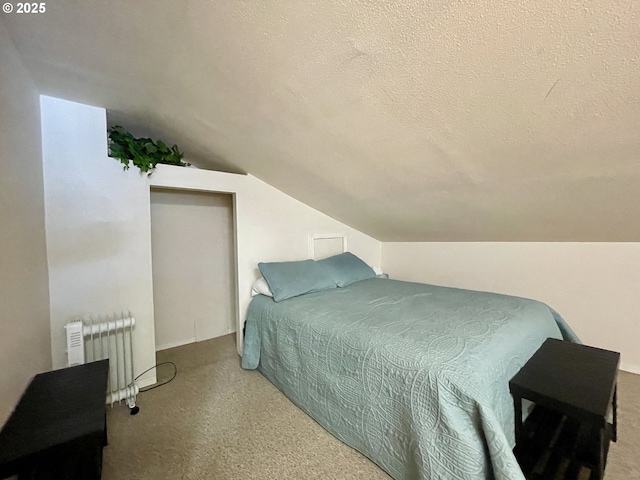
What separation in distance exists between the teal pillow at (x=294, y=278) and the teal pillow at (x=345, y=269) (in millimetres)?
103

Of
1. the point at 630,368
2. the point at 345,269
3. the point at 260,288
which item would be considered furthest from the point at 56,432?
the point at 630,368

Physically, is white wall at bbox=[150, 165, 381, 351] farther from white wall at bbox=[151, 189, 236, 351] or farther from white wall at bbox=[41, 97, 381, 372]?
white wall at bbox=[151, 189, 236, 351]

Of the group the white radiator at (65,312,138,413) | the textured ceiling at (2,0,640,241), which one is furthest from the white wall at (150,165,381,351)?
the white radiator at (65,312,138,413)

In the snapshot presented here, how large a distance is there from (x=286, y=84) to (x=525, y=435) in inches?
82.2

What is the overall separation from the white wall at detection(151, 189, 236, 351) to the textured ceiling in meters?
0.93

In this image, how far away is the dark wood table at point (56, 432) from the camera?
0.91 meters

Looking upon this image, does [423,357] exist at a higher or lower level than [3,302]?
lower

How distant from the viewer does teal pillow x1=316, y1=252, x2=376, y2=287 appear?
2693mm

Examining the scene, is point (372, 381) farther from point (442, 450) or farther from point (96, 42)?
point (96, 42)

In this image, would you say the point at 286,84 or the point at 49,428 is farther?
the point at 286,84

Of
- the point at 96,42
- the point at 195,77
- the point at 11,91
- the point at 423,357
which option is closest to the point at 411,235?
the point at 423,357

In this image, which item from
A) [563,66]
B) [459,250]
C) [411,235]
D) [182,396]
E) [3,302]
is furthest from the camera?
[411,235]

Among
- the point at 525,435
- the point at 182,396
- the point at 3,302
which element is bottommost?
the point at 182,396

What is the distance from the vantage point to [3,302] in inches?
41.7
